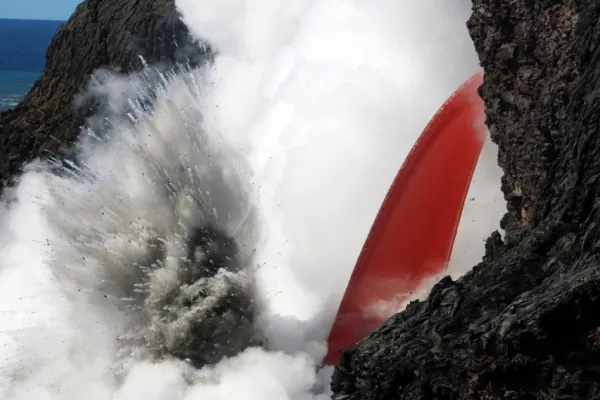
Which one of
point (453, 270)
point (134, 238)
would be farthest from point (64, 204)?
point (453, 270)

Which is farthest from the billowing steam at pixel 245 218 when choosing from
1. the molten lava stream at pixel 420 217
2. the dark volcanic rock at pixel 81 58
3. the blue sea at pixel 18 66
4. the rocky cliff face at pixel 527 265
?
the blue sea at pixel 18 66

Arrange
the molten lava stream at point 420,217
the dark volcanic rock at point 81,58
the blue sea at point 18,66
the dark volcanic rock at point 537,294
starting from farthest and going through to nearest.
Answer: the blue sea at point 18,66
the dark volcanic rock at point 81,58
the molten lava stream at point 420,217
the dark volcanic rock at point 537,294

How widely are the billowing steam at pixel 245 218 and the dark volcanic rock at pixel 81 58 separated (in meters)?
3.98

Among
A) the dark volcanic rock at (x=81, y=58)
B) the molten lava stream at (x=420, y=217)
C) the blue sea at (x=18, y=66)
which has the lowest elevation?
the molten lava stream at (x=420, y=217)

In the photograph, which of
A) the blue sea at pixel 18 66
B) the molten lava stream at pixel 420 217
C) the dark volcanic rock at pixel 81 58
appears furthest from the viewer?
the blue sea at pixel 18 66

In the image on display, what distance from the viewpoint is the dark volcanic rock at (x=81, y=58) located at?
74.7 feet

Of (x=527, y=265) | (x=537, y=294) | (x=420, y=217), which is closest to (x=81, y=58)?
(x=420, y=217)

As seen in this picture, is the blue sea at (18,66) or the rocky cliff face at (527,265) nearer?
the rocky cliff face at (527,265)

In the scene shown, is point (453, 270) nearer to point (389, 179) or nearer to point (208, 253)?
point (389, 179)

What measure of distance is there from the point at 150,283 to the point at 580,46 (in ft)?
23.7

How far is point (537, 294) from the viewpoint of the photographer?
18.8ft

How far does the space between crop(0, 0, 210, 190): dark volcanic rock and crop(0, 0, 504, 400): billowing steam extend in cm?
398

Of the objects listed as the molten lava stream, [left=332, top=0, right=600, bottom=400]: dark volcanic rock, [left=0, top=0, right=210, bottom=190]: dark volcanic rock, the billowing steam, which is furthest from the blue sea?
[left=332, top=0, right=600, bottom=400]: dark volcanic rock

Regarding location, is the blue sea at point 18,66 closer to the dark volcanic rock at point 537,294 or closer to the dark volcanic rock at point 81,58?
the dark volcanic rock at point 81,58
